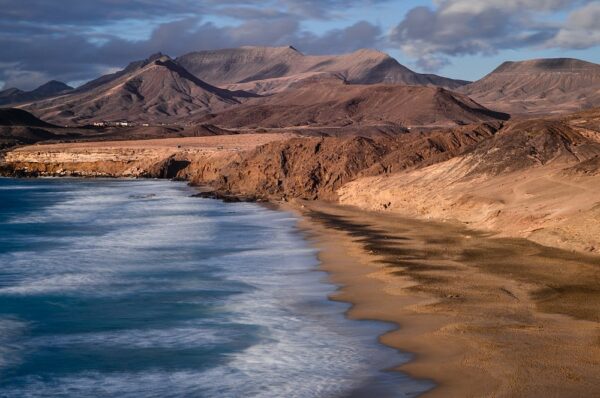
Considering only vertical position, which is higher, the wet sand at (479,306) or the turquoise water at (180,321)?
the wet sand at (479,306)

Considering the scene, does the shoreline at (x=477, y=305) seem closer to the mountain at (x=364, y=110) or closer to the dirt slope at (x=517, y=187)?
the dirt slope at (x=517, y=187)

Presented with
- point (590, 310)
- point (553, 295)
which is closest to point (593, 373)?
point (590, 310)

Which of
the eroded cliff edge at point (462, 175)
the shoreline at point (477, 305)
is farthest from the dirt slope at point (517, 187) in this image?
the shoreline at point (477, 305)

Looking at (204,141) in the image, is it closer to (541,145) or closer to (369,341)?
(541,145)

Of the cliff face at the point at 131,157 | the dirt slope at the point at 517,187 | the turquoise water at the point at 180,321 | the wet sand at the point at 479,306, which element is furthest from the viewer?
the cliff face at the point at 131,157

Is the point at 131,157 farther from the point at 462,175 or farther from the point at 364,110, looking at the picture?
the point at 364,110

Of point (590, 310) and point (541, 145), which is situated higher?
point (541, 145)
